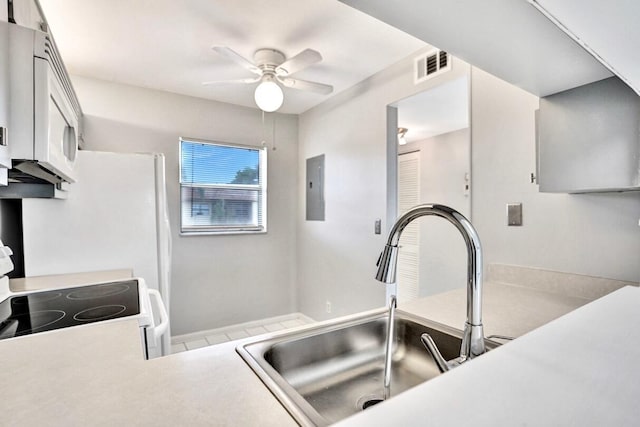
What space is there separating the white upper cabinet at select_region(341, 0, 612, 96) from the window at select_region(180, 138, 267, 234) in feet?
9.31

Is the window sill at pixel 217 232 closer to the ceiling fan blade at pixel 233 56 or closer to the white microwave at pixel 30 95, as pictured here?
the ceiling fan blade at pixel 233 56

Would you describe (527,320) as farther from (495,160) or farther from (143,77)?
(143,77)

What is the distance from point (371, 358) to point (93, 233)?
75.7 inches

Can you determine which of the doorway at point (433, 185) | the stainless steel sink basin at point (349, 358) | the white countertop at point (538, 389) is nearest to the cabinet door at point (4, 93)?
the stainless steel sink basin at point (349, 358)

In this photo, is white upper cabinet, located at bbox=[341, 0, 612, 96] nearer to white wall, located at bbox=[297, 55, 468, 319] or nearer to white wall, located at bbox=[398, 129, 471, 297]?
white wall, located at bbox=[297, 55, 468, 319]

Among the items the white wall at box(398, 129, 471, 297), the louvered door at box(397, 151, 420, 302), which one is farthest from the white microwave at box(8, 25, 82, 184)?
the louvered door at box(397, 151, 420, 302)

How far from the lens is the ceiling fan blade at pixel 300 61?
6.53ft

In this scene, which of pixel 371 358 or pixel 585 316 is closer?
pixel 585 316

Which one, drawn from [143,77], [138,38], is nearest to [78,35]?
[138,38]

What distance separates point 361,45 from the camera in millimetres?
2199

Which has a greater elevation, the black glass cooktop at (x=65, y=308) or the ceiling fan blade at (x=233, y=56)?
the ceiling fan blade at (x=233, y=56)

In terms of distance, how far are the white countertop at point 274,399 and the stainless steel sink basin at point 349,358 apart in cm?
16

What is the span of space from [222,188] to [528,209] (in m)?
2.76

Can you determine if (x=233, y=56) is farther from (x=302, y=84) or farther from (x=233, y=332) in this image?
(x=233, y=332)
